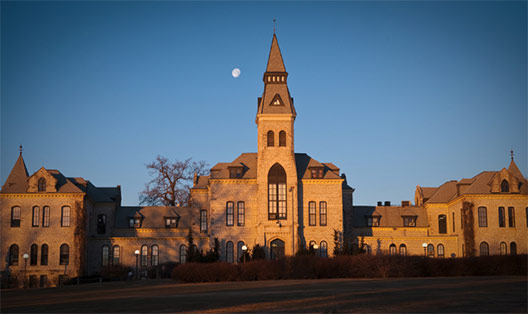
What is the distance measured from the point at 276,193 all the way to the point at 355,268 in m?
17.7

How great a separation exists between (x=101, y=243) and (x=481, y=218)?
38.0 metres

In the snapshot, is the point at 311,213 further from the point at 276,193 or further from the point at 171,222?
the point at 171,222

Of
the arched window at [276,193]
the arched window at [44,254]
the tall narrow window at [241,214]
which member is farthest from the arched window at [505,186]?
the arched window at [44,254]

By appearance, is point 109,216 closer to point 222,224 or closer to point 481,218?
point 222,224

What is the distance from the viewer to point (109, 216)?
209 ft

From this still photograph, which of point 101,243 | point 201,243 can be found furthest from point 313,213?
point 101,243

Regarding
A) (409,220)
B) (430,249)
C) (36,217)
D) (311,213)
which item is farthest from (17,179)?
(430,249)

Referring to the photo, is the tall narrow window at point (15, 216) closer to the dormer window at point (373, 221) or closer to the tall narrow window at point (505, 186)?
the dormer window at point (373, 221)

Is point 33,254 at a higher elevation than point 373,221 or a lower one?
lower

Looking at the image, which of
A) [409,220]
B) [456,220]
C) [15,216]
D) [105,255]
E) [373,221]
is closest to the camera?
[15,216]

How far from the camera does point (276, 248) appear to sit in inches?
2249

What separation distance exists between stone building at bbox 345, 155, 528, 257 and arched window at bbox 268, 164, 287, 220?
8673 mm

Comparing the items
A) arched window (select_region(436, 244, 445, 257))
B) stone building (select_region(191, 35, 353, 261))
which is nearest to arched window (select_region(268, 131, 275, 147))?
stone building (select_region(191, 35, 353, 261))

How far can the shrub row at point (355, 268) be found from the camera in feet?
134
